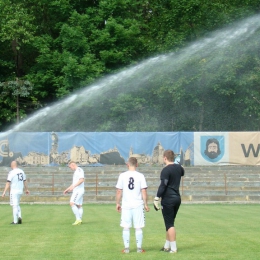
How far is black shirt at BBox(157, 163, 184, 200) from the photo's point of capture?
A: 11883mm

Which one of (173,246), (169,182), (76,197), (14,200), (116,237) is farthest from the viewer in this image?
(14,200)

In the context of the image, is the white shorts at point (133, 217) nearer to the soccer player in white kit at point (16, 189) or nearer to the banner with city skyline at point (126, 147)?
the soccer player in white kit at point (16, 189)

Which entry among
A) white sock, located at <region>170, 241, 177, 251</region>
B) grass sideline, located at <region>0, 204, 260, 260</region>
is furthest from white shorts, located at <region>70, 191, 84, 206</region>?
white sock, located at <region>170, 241, 177, 251</region>

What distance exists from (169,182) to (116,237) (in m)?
3.60

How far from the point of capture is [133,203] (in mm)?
12156

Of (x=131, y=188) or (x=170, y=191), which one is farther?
(x=131, y=188)

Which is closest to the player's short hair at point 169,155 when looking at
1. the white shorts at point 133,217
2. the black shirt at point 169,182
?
the black shirt at point 169,182

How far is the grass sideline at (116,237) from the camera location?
12.0 m

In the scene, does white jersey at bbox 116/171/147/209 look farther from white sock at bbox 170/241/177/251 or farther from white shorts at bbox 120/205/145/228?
white sock at bbox 170/241/177/251

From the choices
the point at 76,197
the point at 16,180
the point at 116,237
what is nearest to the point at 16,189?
the point at 16,180

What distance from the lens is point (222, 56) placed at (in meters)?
41.8

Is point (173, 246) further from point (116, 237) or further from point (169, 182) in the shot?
point (116, 237)

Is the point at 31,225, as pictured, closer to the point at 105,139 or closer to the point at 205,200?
the point at 205,200

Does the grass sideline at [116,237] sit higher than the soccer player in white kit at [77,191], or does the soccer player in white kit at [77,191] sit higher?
the soccer player in white kit at [77,191]
